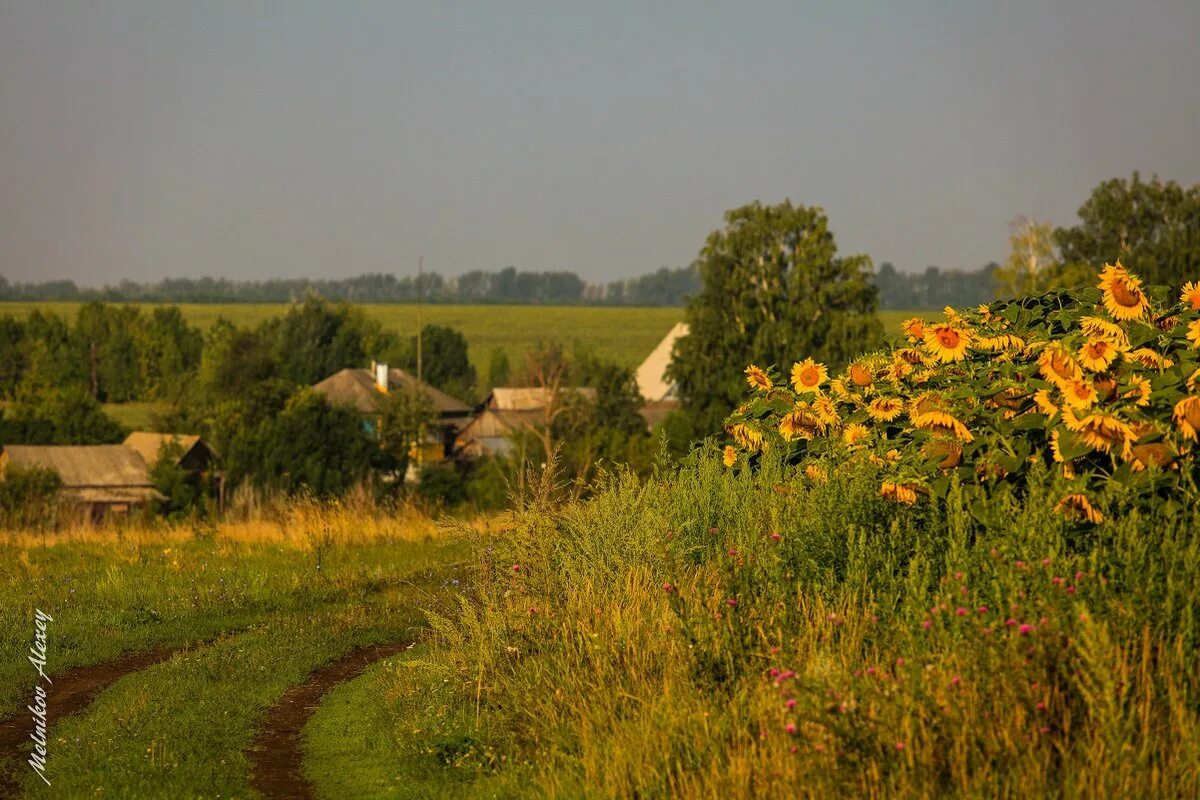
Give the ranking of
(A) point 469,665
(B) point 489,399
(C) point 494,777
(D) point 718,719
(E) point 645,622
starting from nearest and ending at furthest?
(D) point 718,719 → (C) point 494,777 → (E) point 645,622 → (A) point 469,665 → (B) point 489,399

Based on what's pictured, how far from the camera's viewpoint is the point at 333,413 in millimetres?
69438

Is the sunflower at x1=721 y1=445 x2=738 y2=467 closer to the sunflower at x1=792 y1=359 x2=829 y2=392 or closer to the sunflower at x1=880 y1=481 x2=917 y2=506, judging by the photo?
the sunflower at x1=792 y1=359 x2=829 y2=392

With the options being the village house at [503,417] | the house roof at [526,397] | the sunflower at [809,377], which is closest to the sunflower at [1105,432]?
the sunflower at [809,377]

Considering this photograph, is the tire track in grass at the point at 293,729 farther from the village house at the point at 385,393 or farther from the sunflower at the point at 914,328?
the village house at the point at 385,393

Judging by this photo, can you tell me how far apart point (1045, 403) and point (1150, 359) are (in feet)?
2.05

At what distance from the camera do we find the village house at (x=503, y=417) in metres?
76.8

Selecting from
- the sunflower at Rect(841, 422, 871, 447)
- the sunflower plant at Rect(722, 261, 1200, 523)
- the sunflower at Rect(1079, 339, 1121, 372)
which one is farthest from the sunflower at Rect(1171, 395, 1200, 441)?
the sunflower at Rect(841, 422, 871, 447)

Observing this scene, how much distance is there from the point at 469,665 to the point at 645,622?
4.36ft

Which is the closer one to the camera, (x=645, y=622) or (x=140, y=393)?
(x=645, y=622)

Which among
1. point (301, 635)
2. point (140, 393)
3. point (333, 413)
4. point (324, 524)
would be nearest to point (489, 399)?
point (333, 413)

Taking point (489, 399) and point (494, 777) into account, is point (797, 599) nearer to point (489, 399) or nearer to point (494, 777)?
point (494, 777)

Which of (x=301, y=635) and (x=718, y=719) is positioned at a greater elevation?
(x=718, y=719)

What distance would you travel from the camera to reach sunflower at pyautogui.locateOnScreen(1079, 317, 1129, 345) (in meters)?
8.16

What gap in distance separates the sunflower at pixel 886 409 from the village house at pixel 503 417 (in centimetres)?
6198
